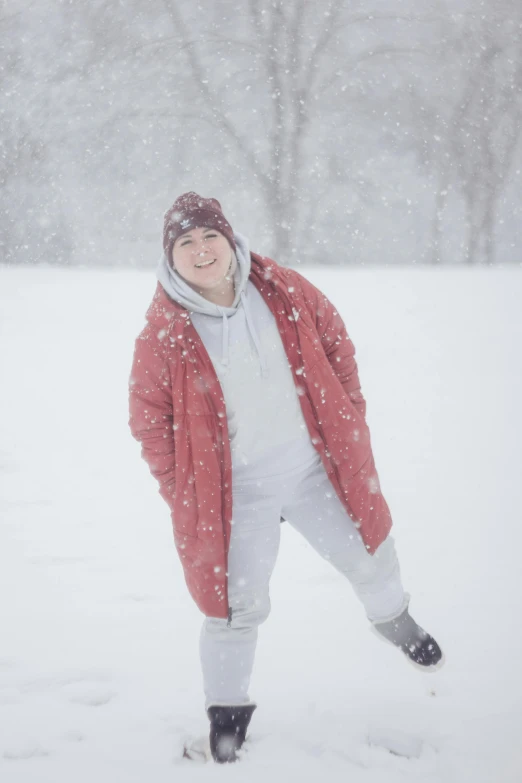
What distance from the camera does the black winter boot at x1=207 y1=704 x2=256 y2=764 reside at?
2123mm

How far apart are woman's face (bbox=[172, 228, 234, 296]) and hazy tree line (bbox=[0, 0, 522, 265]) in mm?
7560

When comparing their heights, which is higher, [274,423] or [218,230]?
[218,230]

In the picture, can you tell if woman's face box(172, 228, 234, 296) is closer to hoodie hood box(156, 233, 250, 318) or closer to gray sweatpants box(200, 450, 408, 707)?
hoodie hood box(156, 233, 250, 318)

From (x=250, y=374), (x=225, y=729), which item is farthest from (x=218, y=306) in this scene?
(x=225, y=729)

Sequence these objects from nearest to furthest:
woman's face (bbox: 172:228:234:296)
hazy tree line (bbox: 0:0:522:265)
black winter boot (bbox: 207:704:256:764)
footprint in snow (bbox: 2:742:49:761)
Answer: woman's face (bbox: 172:228:234:296) → black winter boot (bbox: 207:704:256:764) → footprint in snow (bbox: 2:742:49:761) → hazy tree line (bbox: 0:0:522:265)

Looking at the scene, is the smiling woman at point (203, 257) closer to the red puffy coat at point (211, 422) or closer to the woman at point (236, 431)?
the woman at point (236, 431)

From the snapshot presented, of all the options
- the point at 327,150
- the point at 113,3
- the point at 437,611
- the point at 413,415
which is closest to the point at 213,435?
the point at 437,611

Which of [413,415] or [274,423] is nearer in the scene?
[274,423]

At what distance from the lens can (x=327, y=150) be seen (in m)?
9.20

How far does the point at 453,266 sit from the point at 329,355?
8.12m

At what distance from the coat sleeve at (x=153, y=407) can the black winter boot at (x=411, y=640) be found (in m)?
0.97

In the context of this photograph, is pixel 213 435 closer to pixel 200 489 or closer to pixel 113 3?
pixel 200 489

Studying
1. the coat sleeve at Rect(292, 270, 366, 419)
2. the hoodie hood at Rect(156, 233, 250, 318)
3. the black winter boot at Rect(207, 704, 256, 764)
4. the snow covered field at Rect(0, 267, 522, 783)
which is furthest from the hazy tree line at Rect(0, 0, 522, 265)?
the black winter boot at Rect(207, 704, 256, 764)

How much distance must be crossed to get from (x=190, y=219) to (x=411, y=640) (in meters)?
1.75
